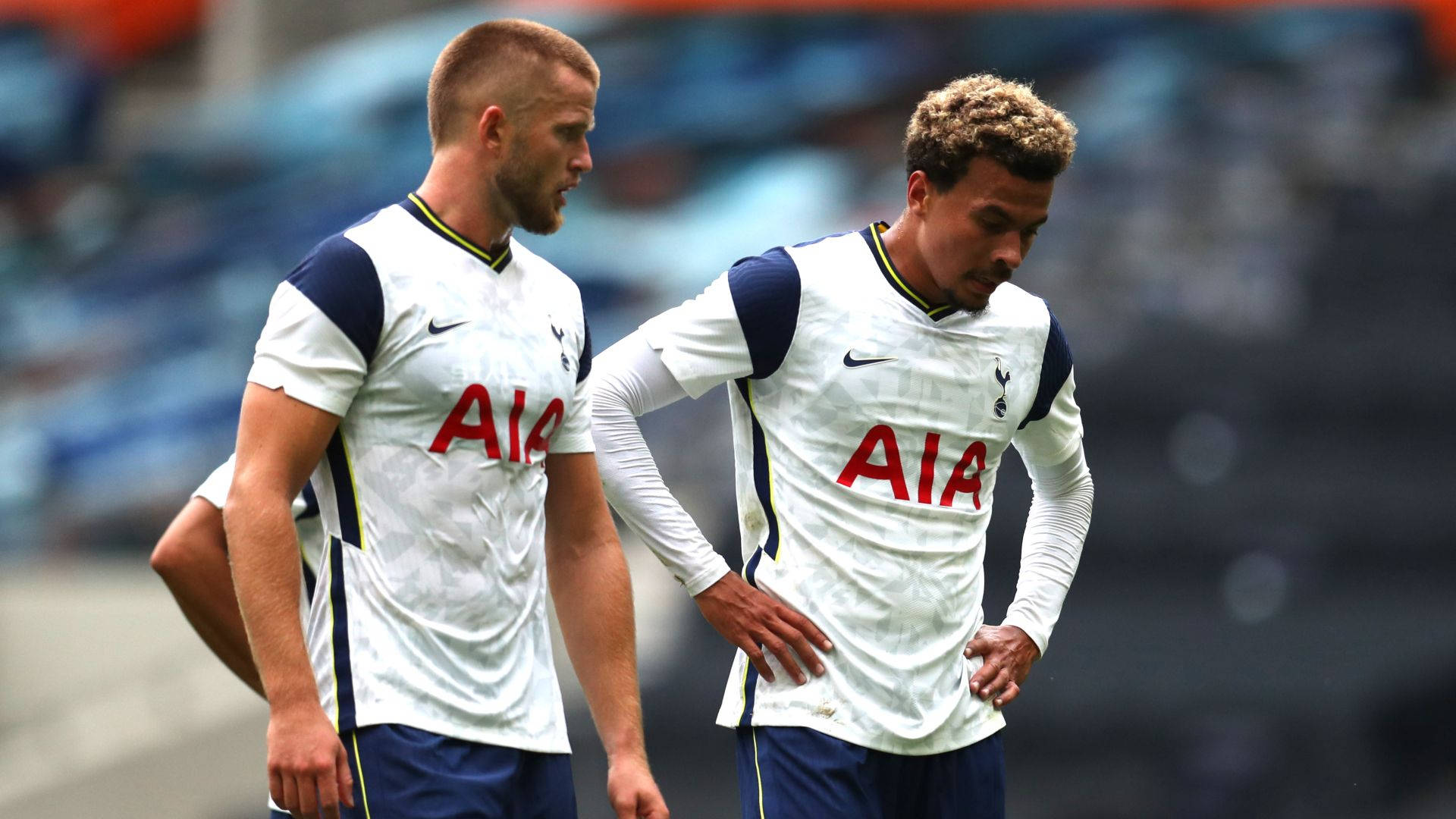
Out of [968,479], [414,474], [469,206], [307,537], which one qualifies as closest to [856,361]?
[968,479]

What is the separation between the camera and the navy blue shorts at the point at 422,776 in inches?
103

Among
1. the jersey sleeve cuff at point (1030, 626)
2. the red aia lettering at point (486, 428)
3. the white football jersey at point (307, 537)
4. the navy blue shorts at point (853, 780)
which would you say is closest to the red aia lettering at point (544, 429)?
the red aia lettering at point (486, 428)

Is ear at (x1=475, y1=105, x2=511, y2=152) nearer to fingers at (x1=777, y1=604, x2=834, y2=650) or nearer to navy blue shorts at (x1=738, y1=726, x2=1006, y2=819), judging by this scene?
fingers at (x1=777, y1=604, x2=834, y2=650)

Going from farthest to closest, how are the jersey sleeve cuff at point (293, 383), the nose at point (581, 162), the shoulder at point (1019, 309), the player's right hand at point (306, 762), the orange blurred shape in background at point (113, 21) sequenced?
the orange blurred shape in background at point (113, 21) < the shoulder at point (1019, 309) < the nose at point (581, 162) < the jersey sleeve cuff at point (293, 383) < the player's right hand at point (306, 762)

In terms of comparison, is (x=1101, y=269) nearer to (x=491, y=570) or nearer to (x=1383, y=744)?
(x=1383, y=744)

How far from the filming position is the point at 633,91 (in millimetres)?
14586

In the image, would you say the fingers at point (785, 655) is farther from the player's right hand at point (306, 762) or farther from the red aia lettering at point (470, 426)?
the player's right hand at point (306, 762)

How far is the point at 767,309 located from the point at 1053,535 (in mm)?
825

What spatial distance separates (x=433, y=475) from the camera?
2676 millimetres

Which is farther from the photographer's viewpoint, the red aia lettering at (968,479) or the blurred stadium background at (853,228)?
the blurred stadium background at (853,228)

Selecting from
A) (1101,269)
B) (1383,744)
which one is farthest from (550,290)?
(1101,269)

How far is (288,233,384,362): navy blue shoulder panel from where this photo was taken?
2590mm

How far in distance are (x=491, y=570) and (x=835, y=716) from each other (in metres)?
0.68

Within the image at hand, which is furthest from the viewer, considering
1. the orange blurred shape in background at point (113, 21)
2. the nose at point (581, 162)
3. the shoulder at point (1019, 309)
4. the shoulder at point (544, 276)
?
the orange blurred shape in background at point (113, 21)
